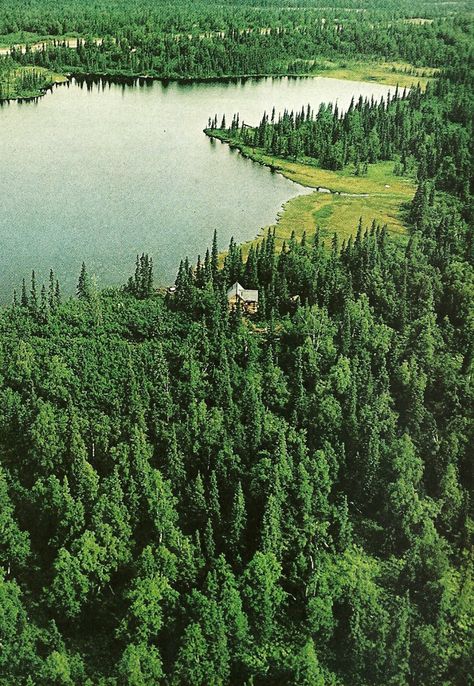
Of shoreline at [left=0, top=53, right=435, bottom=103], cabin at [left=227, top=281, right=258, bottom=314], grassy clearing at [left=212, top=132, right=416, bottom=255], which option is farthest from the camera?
shoreline at [left=0, top=53, right=435, bottom=103]

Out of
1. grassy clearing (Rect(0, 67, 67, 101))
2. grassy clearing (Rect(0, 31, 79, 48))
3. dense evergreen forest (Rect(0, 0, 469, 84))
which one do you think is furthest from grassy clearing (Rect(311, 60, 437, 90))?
grassy clearing (Rect(0, 67, 67, 101))

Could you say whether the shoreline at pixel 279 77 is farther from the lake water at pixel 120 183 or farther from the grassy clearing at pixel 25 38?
the grassy clearing at pixel 25 38

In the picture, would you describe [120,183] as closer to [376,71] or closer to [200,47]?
[200,47]

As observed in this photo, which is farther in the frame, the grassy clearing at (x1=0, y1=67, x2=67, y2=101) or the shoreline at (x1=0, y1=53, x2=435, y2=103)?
the shoreline at (x1=0, y1=53, x2=435, y2=103)

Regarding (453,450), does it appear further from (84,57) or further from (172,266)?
(84,57)

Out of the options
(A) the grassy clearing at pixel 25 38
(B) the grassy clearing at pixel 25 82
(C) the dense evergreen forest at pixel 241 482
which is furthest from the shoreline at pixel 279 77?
(C) the dense evergreen forest at pixel 241 482

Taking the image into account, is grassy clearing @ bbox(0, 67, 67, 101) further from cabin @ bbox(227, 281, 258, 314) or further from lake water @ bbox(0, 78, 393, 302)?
cabin @ bbox(227, 281, 258, 314)

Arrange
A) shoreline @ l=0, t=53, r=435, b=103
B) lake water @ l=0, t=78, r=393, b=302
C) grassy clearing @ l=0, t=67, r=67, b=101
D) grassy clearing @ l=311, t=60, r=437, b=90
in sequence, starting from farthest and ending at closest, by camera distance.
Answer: grassy clearing @ l=311, t=60, r=437, b=90 → shoreline @ l=0, t=53, r=435, b=103 → grassy clearing @ l=0, t=67, r=67, b=101 → lake water @ l=0, t=78, r=393, b=302

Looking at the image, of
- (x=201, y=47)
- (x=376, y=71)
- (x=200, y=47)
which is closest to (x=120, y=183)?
(x=201, y=47)
